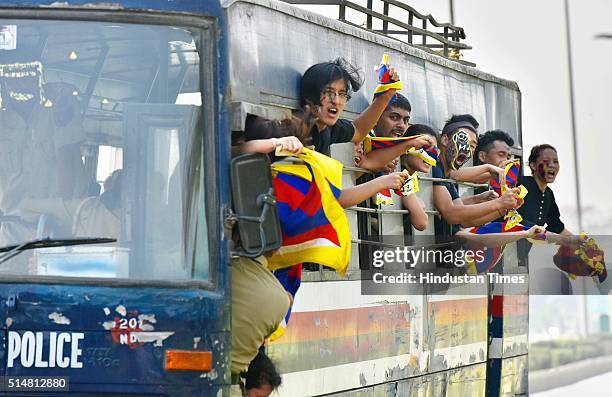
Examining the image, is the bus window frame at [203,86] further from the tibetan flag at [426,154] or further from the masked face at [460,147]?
the masked face at [460,147]

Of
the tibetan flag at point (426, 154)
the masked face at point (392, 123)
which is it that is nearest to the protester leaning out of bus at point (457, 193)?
the tibetan flag at point (426, 154)

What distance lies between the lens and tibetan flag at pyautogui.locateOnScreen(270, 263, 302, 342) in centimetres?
731

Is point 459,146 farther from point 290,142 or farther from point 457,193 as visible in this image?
point 290,142

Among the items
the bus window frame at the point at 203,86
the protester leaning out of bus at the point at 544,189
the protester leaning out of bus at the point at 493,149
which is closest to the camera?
the bus window frame at the point at 203,86

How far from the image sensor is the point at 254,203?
6574 millimetres

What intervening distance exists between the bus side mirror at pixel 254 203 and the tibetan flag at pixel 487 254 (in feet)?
12.5

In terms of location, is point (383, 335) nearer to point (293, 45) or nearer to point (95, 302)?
point (293, 45)

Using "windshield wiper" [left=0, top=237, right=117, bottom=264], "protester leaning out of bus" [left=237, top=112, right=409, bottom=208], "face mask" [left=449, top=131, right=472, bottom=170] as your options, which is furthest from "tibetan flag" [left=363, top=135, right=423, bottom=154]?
"windshield wiper" [left=0, top=237, right=117, bottom=264]

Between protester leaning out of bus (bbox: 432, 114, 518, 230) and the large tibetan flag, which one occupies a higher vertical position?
protester leaning out of bus (bbox: 432, 114, 518, 230)

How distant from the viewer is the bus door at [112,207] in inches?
254

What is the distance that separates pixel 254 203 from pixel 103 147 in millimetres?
701

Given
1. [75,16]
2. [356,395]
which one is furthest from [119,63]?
[356,395]

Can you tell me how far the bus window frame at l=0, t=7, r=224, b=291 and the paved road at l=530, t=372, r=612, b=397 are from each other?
13.5 meters

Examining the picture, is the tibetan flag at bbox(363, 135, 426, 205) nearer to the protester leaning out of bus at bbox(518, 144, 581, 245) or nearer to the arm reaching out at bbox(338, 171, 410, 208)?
the arm reaching out at bbox(338, 171, 410, 208)
